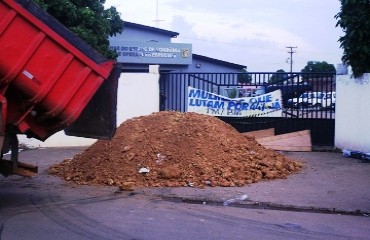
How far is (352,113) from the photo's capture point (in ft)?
48.2

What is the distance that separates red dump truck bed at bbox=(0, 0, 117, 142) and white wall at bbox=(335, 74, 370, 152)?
8478 mm

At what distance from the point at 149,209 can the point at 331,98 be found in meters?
8.82

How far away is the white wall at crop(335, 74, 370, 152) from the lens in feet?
46.4

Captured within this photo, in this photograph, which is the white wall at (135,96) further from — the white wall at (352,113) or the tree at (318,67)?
the tree at (318,67)

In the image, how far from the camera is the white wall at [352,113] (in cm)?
1415

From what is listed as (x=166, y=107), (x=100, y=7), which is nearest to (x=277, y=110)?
(x=166, y=107)

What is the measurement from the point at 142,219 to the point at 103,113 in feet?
6.81

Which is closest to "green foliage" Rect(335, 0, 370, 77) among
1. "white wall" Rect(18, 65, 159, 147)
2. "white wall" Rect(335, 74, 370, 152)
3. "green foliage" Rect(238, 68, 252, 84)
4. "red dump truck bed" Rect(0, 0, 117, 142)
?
"white wall" Rect(335, 74, 370, 152)

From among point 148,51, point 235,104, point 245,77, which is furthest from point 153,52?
point 235,104

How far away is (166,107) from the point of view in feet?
58.2

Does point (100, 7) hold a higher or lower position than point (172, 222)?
higher

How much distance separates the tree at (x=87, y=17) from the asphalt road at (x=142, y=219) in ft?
26.3

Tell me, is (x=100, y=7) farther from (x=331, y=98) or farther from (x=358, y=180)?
(x=358, y=180)

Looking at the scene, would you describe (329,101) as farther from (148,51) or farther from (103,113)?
(148,51)
